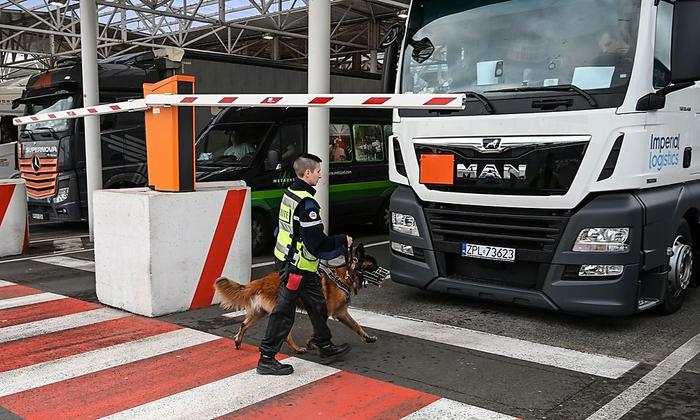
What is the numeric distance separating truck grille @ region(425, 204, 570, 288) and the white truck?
Result: 0.04 feet

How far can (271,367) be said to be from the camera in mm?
4895

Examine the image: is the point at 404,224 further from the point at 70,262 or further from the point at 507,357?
the point at 70,262

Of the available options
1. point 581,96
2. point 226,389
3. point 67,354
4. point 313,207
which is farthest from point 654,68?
point 67,354

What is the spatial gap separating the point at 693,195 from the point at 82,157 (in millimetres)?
10705

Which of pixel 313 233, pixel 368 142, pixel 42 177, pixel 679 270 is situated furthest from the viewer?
pixel 42 177

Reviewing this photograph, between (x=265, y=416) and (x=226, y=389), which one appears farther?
(x=226, y=389)

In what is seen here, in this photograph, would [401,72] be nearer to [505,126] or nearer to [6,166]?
[505,126]

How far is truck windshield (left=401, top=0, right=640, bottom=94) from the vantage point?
5.72 meters

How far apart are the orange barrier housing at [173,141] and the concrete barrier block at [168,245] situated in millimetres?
160

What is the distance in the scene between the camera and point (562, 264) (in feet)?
19.1

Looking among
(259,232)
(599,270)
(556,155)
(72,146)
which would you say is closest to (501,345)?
(599,270)

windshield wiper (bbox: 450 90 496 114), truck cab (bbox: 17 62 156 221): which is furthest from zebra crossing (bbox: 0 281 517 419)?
truck cab (bbox: 17 62 156 221)

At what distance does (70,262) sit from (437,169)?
5965 mm

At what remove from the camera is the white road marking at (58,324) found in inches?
237
